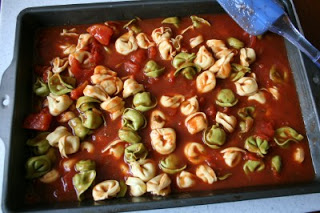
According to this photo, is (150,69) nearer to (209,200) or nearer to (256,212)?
(209,200)

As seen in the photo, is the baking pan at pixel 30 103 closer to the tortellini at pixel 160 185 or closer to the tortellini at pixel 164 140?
the tortellini at pixel 160 185

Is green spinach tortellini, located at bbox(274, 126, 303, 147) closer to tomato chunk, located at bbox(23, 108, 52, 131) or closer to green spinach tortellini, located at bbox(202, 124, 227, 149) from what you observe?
green spinach tortellini, located at bbox(202, 124, 227, 149)

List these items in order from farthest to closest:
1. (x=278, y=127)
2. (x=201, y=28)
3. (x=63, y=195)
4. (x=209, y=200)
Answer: (x=201, y=28) < (x=278, y=127) < (x=63, y=195) < (x=209, y=200)

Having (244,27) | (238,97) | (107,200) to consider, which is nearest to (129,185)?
(107,200)

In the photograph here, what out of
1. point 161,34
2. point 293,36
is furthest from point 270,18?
point 161,34

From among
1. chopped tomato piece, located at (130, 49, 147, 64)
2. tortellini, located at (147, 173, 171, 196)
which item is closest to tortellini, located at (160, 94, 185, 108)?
chopped tomato piece, located at (130, 49, 147, 64)

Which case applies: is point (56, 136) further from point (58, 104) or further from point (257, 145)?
point (257, 145)
